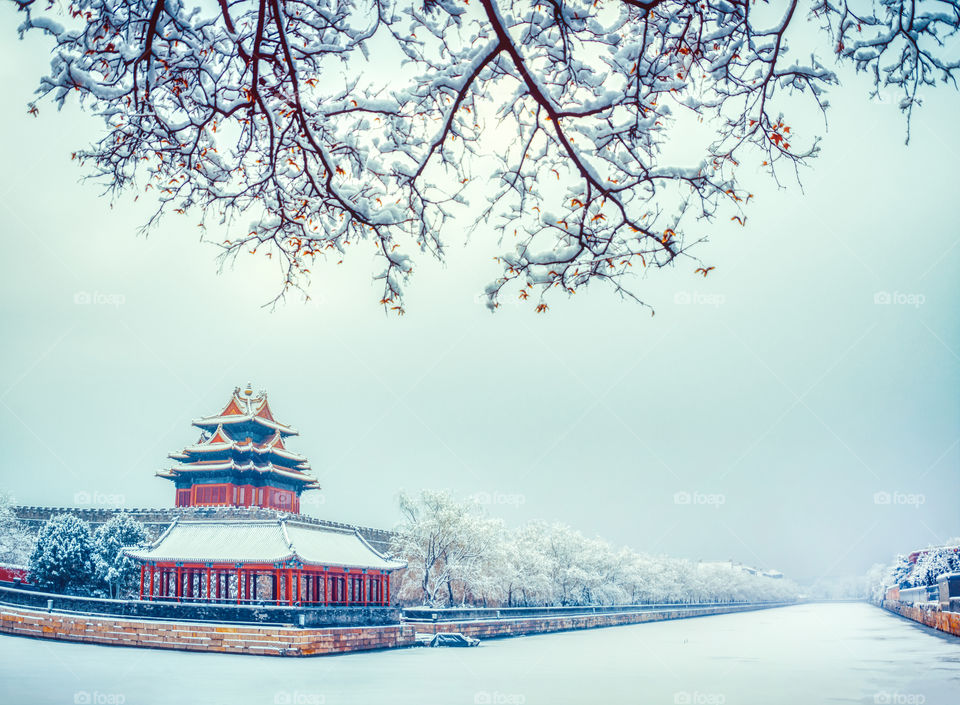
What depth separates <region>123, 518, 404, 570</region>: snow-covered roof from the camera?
74.1 feet

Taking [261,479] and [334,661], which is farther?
[261,479]

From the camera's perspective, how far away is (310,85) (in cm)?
511

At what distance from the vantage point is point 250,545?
23.3 metres

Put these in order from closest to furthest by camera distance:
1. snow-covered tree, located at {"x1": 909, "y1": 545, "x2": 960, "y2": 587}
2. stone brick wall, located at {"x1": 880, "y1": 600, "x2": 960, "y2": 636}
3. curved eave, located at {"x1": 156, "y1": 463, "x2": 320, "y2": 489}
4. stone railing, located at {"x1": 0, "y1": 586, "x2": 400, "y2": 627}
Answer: stone railing, located at {"x1": 0, "y1": 586, "x2": 400, "y2": 627}
curved eave, located at {"x1": 156, "y1": 463, "x2": 320, "y2": 489}
stone brick wall, located at {"x1": 880, "y1": 600, "x2": 960, "y2": 636}
snow-covered tree, located at {"x1": 909, "y1": 545, "x2": 960, "y2": 587}

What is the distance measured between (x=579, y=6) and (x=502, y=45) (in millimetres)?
869

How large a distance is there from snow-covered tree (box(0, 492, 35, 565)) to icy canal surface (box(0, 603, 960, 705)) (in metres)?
10.8

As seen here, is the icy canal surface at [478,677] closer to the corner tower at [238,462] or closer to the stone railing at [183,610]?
the stone railing at [183,610]

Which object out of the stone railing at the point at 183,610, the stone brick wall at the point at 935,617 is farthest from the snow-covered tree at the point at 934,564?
the stone railing at the point at 183,610

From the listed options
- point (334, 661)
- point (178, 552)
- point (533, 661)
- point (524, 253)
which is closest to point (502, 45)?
point (524, 253)

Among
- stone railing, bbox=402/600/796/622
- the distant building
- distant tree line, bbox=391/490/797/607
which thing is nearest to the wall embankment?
the distant building

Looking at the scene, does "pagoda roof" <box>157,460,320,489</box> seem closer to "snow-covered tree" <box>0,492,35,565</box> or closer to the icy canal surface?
"snow-covered tree" <box>0,492,35,565</box>

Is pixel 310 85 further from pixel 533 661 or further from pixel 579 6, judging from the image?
pixel 533 661

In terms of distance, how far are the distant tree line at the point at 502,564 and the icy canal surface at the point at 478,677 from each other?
859cm

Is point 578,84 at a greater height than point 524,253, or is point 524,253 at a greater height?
point 578,84
